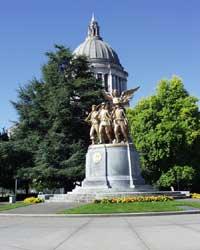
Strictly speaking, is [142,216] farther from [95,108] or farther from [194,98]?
[194,98]

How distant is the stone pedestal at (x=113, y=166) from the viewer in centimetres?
2962

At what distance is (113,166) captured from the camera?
2994 cm

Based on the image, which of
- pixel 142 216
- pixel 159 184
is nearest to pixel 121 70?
pixel 159 184

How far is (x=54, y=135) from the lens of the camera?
4256 cm

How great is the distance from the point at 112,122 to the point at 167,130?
16.8 meters

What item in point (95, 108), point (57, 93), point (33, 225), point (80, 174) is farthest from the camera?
point (57, 93)

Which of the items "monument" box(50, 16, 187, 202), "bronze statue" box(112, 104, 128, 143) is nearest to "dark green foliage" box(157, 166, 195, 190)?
"monument" box(50, 16, 187, 202)

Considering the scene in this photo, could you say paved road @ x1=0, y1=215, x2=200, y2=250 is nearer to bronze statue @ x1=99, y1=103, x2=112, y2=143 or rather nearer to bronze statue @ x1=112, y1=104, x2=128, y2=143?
bronze statue @ x1=112, y1=104, x2=128, y2=143

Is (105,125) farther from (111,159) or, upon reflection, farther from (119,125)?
(111,159)

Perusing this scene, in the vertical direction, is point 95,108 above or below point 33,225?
above

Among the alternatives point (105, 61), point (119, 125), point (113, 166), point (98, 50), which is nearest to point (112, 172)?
point (113, 166)

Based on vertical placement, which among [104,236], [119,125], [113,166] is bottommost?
[104,236]

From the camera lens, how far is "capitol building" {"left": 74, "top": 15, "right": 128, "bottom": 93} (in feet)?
347

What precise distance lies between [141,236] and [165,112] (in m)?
37.1
